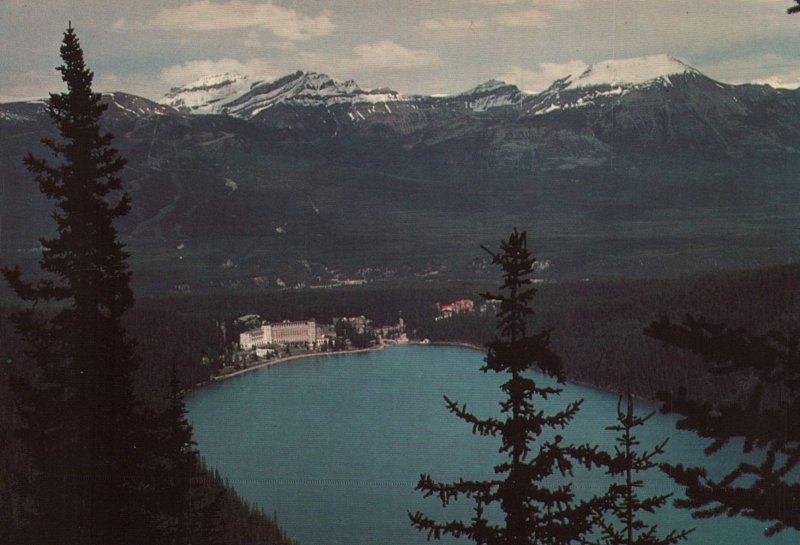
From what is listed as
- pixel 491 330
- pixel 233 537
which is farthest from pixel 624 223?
pixel 233 537

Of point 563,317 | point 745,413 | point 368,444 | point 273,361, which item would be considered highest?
point 745,413

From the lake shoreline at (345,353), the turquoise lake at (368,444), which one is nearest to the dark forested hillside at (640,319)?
the lake shoreline at (345,353)


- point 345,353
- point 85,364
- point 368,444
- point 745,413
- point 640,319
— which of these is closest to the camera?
point 745,413

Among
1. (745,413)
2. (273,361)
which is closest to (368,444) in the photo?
(273,361)

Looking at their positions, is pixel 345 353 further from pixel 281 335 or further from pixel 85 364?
pixel 85 364

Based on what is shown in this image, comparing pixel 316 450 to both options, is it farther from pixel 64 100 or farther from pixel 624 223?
pixel 624 223
